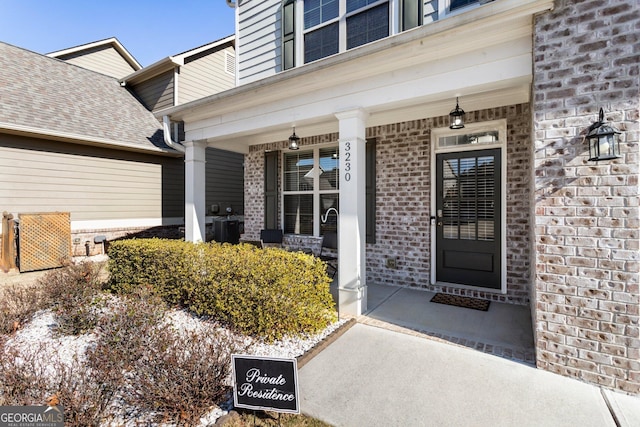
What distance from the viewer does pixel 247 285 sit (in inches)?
130

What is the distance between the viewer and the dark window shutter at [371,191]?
5.33 m

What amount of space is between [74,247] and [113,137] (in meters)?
2.83

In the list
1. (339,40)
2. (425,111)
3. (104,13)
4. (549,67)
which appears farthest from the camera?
(104,13)

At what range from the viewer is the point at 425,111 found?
4.46 m

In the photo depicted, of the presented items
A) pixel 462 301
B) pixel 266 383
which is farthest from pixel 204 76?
pixel 266 383

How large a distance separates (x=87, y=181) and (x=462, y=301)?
861cm

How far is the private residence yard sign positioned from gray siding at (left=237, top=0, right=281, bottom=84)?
5546 millimetres

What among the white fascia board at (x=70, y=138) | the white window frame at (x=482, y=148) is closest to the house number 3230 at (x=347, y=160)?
the white window frame at (x=482, y=148)

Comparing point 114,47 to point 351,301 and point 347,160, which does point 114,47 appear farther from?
point 351,301

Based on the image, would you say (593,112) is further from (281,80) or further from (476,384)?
(281,80)

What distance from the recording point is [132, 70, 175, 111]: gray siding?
9766mm

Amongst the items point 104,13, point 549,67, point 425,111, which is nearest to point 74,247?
point 104,13

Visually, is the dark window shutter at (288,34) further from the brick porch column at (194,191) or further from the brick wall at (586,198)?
the brick wall at (586,198)

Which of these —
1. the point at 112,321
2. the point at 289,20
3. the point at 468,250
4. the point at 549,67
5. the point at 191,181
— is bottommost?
the point at 112,321
